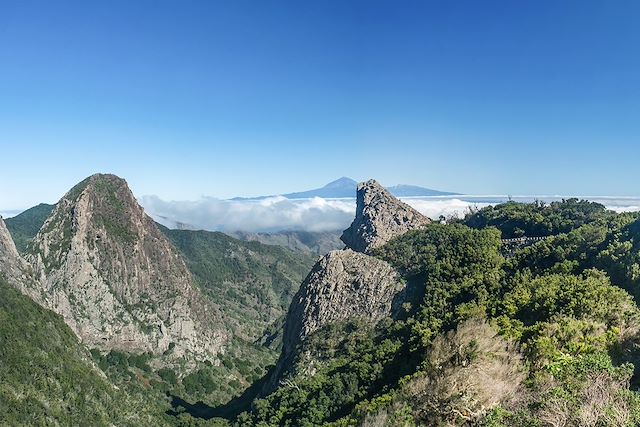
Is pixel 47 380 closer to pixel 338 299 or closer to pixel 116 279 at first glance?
pixel 338 299

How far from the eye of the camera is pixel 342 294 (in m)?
82.3

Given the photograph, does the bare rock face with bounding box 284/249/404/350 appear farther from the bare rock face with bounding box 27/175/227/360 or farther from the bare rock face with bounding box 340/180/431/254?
the bare rock face with bounding box 27/175/227/360

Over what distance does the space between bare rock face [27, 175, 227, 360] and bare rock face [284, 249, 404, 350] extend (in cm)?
8528

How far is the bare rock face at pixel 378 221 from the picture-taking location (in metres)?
125

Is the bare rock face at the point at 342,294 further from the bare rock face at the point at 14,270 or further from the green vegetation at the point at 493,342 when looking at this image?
the bare rock face at the point at 14,270

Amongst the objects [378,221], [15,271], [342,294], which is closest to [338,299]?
[342,294]

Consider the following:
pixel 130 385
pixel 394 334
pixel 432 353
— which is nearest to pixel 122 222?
pixel 130 385

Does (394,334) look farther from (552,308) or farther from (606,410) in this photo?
(606,410)

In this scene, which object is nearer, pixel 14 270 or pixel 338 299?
pixel 338 299

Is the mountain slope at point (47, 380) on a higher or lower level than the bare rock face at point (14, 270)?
lower

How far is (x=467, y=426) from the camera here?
95.0ft

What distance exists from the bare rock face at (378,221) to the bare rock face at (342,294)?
29.2 metres

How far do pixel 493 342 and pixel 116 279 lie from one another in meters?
153

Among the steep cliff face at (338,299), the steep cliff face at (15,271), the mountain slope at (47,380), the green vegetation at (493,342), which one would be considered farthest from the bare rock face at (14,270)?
the green vegetation at (493,342)
